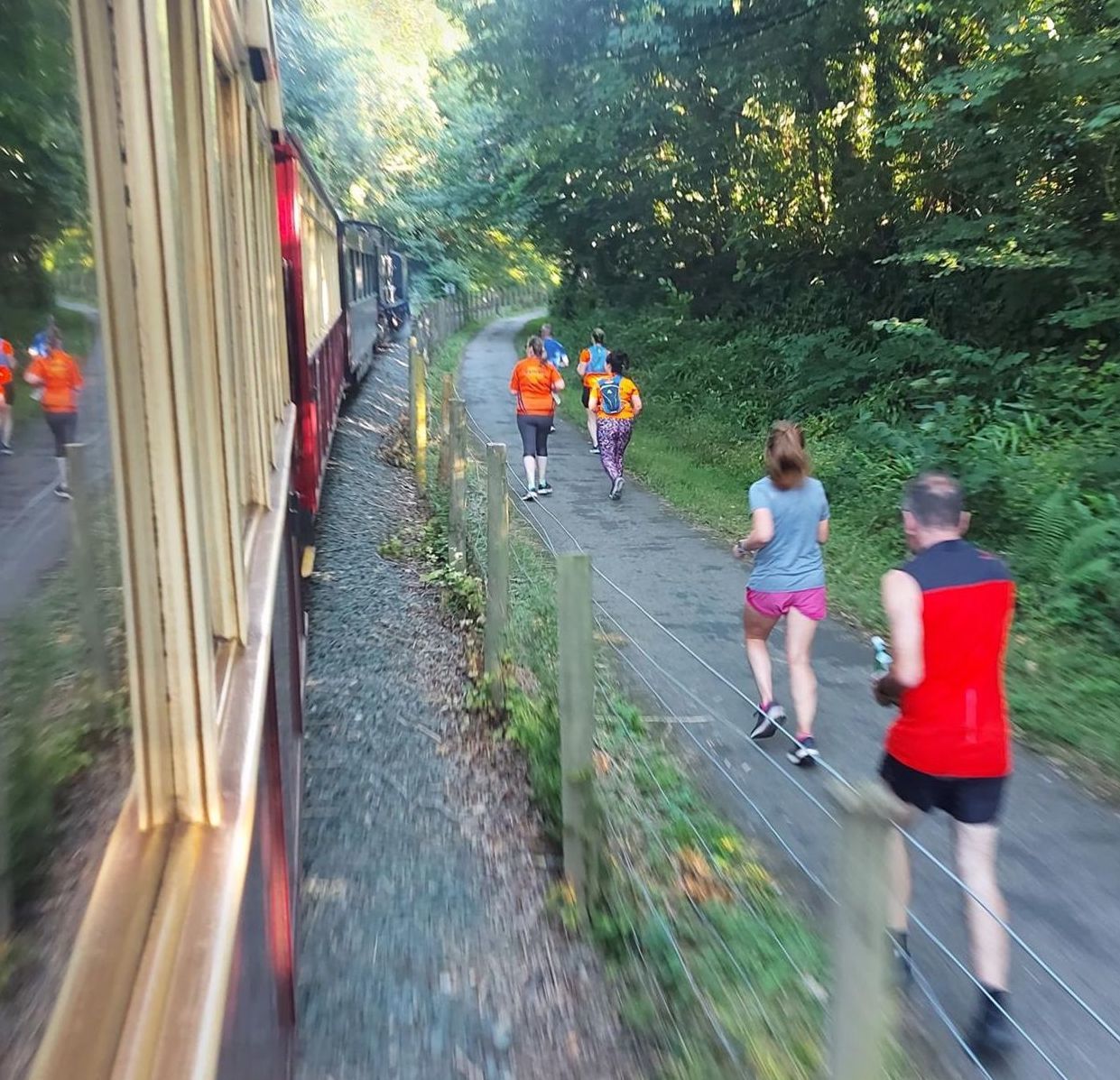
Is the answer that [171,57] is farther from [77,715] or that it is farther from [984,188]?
[984,188]

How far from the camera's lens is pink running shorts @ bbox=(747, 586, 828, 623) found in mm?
4719

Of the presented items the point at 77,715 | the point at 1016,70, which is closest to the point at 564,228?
the point at 1016,70

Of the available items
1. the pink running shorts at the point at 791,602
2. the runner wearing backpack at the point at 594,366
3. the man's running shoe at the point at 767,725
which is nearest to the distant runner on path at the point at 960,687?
the pink running shorts at the point at 791,602

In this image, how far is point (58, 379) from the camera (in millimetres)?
1133

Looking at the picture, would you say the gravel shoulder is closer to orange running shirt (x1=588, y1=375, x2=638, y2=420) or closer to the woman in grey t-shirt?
the woman in grey t-shirt

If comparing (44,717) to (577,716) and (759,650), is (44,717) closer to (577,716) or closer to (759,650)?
(577,716)

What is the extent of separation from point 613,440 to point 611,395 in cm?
49

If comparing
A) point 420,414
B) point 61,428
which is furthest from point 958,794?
point 420,414

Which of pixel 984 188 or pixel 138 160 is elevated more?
pixel 984 188

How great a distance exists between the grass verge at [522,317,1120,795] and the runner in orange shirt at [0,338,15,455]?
4854mm

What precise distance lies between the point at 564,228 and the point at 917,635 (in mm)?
19660

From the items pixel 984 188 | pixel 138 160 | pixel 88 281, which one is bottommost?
pixel 88 281

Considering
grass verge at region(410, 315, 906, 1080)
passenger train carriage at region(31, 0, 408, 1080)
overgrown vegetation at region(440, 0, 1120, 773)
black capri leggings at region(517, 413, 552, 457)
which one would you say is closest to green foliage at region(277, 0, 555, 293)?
overgrown vegetation at region(440, 0, 1120, 773)

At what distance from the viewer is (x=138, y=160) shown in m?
1.38
